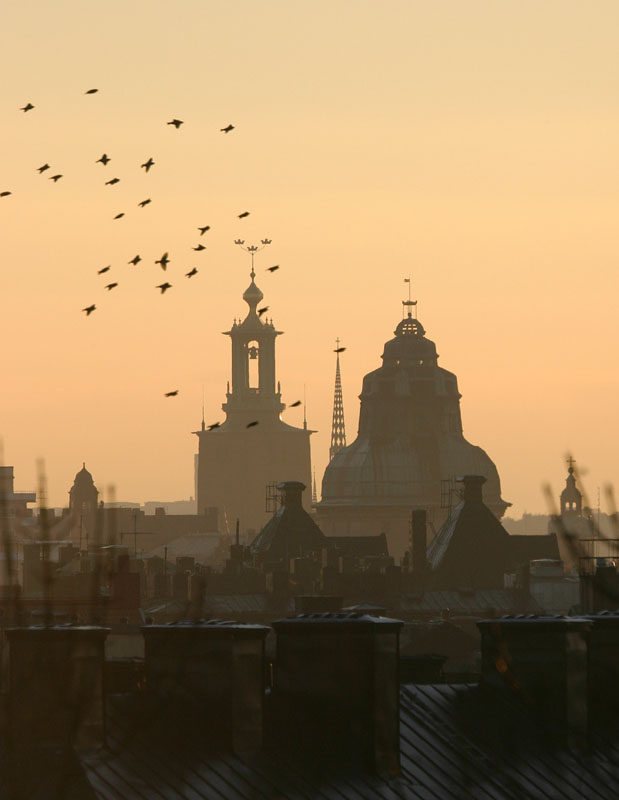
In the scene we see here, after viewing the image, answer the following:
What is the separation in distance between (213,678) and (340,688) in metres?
1.51

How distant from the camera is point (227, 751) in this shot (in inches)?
1312

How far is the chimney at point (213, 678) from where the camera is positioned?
33.4 metres

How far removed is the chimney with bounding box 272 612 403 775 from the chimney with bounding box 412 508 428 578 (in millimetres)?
116289

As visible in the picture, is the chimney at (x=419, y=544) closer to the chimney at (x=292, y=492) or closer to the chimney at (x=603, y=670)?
the chimney at (x=292, y=492)

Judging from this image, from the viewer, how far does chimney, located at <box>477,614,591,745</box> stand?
36.2 meters

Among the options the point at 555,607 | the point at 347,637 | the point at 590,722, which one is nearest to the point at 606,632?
the point at 590,722

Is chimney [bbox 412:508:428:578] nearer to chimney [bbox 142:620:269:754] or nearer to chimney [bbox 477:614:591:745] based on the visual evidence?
chimney [bbox 477:614:591:745]

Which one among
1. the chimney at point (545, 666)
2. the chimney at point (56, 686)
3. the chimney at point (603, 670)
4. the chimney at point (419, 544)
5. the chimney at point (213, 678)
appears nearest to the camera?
the chimney at point (56, 686)

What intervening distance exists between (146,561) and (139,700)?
12664cm

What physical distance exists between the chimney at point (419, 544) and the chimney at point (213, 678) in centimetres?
11684

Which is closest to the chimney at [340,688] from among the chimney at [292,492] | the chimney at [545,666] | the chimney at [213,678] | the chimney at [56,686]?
the chimney at [213,678]

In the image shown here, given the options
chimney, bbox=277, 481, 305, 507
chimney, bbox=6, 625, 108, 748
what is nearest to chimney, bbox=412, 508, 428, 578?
chimney, bbox=277, 481, 305, 507

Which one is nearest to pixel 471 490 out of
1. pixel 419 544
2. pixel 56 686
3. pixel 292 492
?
pixel 419 544

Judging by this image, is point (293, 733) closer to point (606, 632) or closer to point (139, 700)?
point (139, 700)
